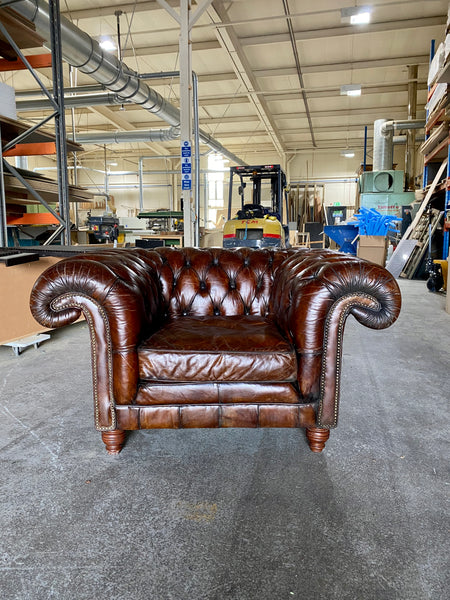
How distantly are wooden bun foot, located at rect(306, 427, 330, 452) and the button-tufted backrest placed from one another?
2.27 feet

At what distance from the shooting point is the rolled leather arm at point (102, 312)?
1424 mm

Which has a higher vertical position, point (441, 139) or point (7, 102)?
point (441, 139)

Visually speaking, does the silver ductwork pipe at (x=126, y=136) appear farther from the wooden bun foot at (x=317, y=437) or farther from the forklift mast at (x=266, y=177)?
the wooden bun foot at (x=317, y=437)

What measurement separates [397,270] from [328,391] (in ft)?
20.6

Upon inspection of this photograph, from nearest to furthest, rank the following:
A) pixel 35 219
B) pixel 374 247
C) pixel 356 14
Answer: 1. pixel 35 219
2. pixel 356 14
3. pixel 374 247

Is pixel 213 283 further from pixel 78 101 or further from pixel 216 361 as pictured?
pixel 78 101

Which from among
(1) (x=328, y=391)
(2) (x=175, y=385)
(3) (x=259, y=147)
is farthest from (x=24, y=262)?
(3) (x=259, y=147)

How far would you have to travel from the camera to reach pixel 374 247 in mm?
6469

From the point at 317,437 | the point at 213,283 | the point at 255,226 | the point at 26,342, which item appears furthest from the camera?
the point at 255,226

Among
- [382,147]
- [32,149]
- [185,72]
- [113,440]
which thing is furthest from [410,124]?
[113,440]

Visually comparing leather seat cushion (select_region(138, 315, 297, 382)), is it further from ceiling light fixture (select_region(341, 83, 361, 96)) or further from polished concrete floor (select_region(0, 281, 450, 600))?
ceiling light fixture (select_region(341, 83, 361, 96))

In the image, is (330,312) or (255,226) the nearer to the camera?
(330,312)

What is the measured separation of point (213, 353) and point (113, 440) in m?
0.52

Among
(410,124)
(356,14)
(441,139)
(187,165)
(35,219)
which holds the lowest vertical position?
(35,219)
